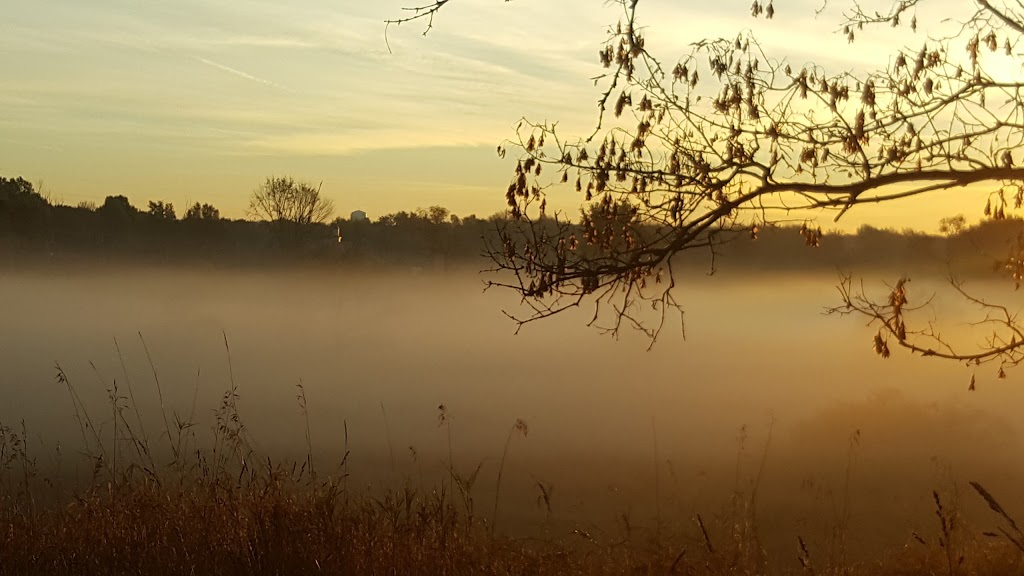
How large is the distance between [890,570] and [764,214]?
12.8 ft

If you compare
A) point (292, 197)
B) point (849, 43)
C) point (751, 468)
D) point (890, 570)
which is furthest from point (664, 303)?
point (292, 197)

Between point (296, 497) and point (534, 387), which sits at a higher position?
point (296, 497)

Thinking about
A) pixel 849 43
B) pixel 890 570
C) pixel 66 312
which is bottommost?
pixel 66 312

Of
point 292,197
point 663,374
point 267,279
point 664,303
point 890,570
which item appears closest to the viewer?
point 664,303

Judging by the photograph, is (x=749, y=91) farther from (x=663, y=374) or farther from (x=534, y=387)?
(x=663, y=374)

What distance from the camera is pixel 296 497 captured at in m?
7.79

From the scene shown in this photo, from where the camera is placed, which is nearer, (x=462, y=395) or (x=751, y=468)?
(x=751, y=468)

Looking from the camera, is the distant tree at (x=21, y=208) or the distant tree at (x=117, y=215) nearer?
the distant tree at (x=21, y=208)

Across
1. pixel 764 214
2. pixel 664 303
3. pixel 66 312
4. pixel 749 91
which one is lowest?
pixel 66 312

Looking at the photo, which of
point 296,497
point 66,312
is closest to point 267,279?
point 66,312

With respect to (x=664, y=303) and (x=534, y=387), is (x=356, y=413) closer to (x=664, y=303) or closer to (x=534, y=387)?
(x=534, y=387)

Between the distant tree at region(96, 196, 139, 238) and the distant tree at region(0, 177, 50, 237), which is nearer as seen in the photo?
the distant tree at region(0, 177, 50, 237)

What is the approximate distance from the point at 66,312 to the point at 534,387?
84.6 m

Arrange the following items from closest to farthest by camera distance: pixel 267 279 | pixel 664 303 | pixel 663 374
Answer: pixel 664 303 → pixel 663 374 → pixel 267 279
